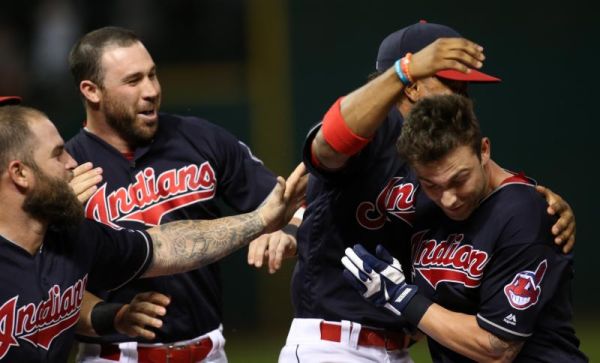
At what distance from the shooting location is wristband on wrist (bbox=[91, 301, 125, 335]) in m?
4.42

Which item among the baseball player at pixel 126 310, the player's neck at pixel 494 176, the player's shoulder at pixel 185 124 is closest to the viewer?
the player's neck at pixel 494 176

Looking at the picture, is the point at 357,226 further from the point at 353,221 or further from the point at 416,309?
the point at 416,309

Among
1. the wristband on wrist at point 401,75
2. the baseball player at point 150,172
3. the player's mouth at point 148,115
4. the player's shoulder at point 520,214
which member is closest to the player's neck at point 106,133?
the baseball player at point 150,172

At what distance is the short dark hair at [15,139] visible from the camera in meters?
3.77

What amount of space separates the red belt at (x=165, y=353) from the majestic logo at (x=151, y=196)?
0.53 meters

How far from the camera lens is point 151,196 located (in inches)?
191

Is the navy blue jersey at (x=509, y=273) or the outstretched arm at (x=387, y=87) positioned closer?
the outstretched arm at (x=387, y=87)

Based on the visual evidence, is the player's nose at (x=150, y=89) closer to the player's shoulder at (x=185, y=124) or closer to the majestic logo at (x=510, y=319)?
the player's shoulder at (x=185, y=124)

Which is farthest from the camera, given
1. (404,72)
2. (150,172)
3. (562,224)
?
(150,172)

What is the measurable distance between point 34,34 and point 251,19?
2.18 m

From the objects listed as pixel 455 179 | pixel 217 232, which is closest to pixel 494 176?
pixel 455 179

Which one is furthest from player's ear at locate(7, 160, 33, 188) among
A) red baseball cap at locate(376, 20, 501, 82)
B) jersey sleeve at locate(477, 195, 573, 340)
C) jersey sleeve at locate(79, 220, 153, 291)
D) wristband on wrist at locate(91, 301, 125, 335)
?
jersey sleeve at locate(477, 195, 573, 340)

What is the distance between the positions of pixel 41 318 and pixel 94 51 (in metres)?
1.63

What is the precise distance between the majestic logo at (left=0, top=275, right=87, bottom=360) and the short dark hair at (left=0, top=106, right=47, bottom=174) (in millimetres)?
462
